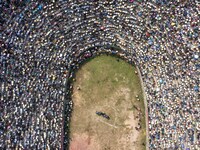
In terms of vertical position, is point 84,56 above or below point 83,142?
above

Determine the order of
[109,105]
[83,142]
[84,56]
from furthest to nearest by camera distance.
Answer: [109,105] → [83,142] → [84,56]

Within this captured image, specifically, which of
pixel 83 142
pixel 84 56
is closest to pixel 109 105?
pixel 83 142

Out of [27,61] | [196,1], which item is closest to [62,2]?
[27,61]

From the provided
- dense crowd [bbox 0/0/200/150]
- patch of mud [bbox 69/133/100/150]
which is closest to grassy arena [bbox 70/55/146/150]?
patch of mud [bbox 69/133/100/150]

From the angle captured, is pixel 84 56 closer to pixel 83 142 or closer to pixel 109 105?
pixel 109 105

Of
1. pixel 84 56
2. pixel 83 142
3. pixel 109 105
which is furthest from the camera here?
pixel 109 105

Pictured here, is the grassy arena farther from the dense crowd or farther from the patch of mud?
the dense crowd
